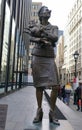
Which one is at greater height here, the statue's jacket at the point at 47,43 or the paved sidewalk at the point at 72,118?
the statue's jacket at the point at 47,43

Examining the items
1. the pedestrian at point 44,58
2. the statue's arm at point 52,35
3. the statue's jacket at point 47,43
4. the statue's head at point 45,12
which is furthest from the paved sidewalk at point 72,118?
the statue's head at point 45,12

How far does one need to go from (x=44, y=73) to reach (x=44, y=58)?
0.28 metres

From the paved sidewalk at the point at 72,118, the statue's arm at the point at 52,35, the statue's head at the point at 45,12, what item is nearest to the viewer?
the statue's arm at the point at 52,35

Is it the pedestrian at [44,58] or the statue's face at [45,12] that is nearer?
the pedestrian at [44,58]

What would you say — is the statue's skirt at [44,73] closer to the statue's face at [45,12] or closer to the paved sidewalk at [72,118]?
the statue's face at [45,12]

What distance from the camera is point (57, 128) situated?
5508 mm

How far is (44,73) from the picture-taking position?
5.87m

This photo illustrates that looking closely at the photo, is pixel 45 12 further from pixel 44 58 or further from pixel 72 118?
pixel 72 118

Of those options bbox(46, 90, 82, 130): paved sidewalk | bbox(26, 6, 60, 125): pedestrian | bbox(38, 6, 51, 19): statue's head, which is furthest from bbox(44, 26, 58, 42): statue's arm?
bbox(46, 90, 82, 130): paved sidewalk

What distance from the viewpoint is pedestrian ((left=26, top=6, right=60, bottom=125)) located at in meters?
5.81

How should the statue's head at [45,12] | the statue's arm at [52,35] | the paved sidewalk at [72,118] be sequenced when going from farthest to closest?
1. the paved sidewalk at [72,118]
2. the statue's head at [45,12]
3. the statue's arm at [52,35]

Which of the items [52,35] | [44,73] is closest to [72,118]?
[44,73]

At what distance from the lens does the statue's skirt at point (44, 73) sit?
5820 millimetres

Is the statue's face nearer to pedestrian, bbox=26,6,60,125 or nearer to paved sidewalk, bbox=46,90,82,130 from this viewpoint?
pedestrian, bbox=26,6,60,125
